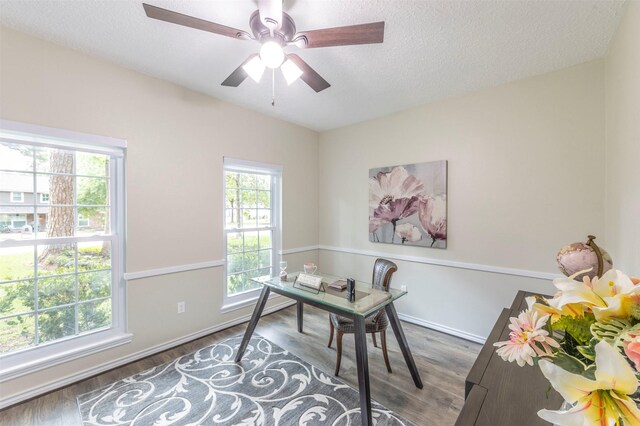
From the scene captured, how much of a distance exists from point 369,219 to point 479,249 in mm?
1304

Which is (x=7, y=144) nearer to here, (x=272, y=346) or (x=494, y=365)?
(x=272, y=346)

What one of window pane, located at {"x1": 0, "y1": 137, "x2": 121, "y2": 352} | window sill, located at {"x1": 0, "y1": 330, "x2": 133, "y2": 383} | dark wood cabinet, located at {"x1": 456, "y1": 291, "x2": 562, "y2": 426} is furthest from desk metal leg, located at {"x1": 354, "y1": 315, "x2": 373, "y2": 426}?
window pane, located at {"x1": 0, "y1": 137, "x2": 121, "y2": 352}

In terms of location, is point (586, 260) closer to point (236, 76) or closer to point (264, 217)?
point (236, 76)

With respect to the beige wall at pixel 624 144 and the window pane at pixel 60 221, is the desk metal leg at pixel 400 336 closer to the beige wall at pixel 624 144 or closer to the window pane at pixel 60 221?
the beige wall at pixel 624 144

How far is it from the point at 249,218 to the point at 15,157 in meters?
2.02

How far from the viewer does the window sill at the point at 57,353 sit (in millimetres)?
1826

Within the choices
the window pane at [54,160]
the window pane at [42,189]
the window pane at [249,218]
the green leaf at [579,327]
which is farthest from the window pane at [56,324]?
the green leaf at [579,327]

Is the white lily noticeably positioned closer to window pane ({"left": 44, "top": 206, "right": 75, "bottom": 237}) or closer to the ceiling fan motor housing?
the ceiling fan motor housing

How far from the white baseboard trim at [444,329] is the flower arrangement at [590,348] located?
96.0 inches

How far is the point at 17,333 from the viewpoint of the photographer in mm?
1901

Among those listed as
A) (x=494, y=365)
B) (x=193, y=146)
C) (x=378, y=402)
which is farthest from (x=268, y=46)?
(x=378, y=402)

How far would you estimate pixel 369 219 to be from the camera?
11.4 feet

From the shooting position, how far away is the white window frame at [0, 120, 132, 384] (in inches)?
72.3

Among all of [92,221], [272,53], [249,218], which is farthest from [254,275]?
[272,53]
